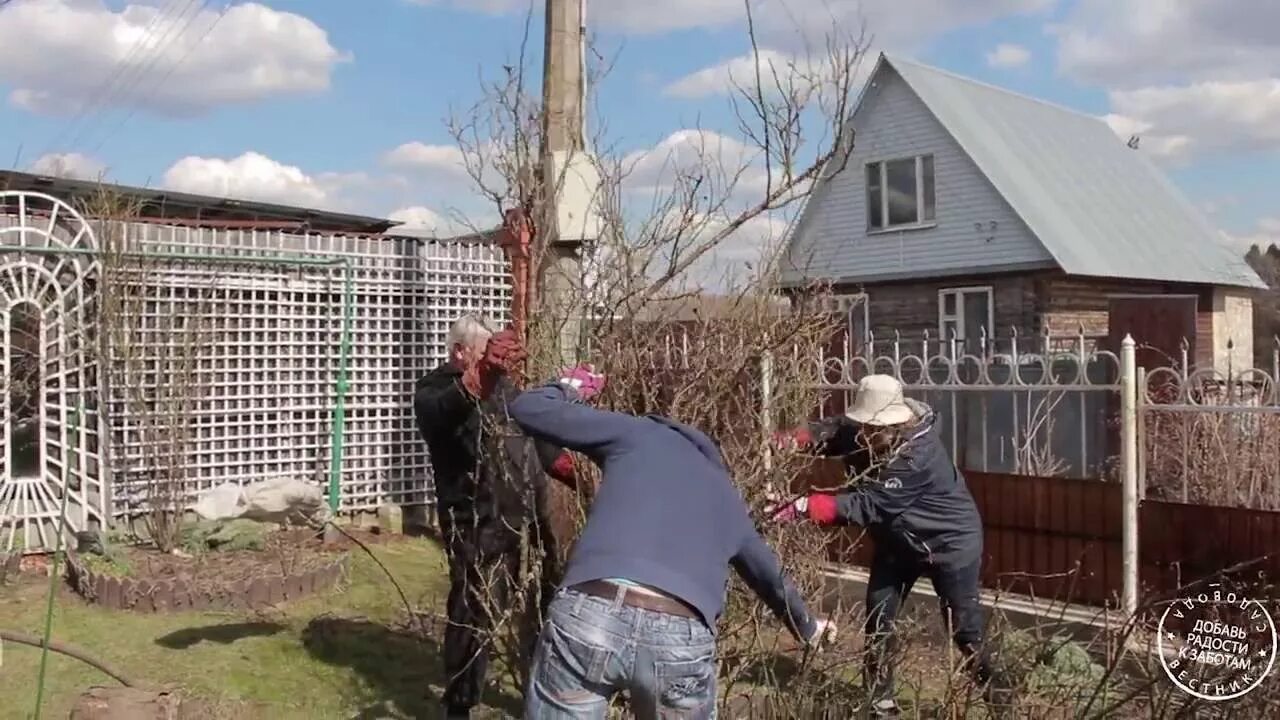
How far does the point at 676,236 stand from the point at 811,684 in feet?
4.84

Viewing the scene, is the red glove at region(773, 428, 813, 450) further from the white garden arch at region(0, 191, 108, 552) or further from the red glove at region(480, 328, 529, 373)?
the white garden arch at region(0, 191, 108, 552)

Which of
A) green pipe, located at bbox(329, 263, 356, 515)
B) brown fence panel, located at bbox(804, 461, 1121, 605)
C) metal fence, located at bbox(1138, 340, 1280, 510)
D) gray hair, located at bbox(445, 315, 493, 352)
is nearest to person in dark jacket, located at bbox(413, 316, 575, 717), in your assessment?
gray hair, located at bbox(445, 315, 493, 352)

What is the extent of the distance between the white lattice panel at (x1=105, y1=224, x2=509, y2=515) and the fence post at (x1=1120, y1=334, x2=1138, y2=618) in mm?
4791

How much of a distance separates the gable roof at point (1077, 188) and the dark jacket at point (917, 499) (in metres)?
12.9

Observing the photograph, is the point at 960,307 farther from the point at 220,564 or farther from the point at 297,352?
the point at 220,564

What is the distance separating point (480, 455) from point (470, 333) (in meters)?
0.45

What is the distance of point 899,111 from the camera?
18.8 metres

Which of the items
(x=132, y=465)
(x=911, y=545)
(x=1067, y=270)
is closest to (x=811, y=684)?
(x=911, y=545)

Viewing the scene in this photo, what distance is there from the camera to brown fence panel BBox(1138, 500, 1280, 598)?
15.0ft

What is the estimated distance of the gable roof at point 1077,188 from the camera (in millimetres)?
17422

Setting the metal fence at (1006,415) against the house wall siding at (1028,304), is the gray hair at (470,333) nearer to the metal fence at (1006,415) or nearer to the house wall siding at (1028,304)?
the metal fence at (1006,415)

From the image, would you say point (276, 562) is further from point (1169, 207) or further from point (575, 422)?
point (1169, 207)

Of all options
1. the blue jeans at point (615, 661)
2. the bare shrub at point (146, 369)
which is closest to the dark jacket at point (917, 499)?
the blue jeans at point (615, 661)

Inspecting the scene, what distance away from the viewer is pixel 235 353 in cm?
764
